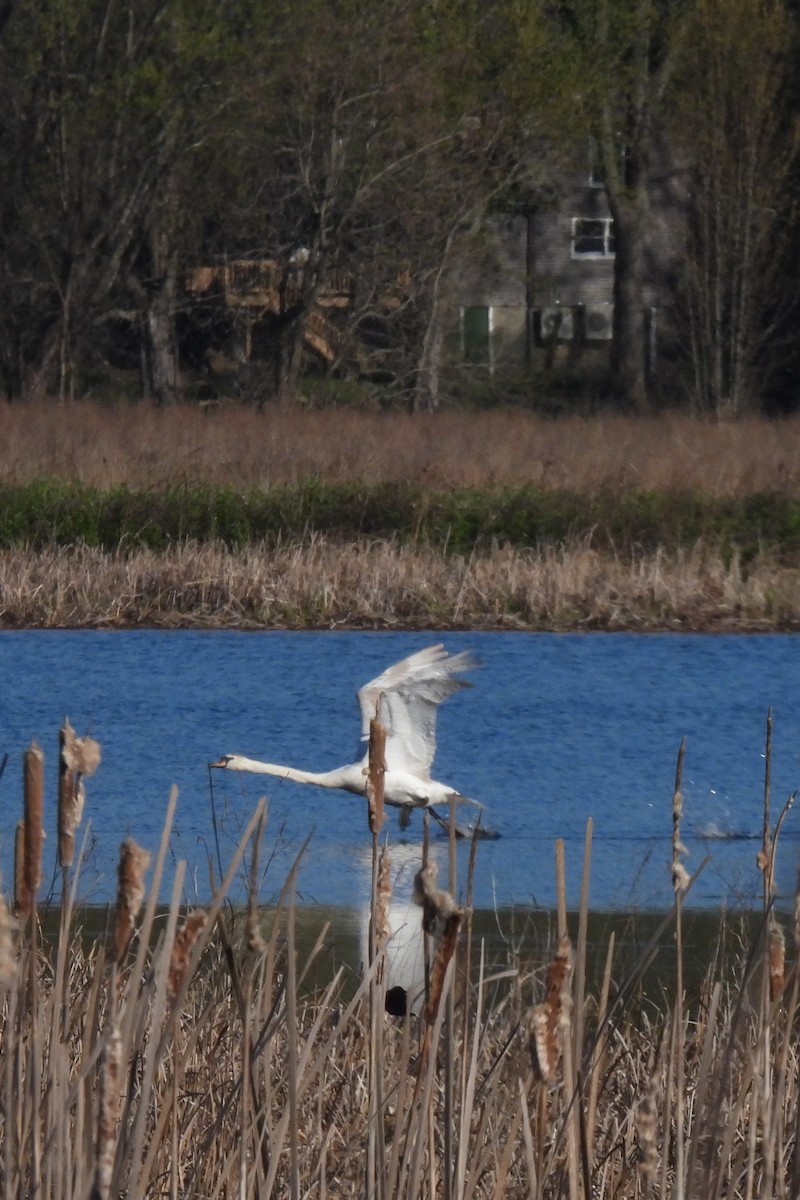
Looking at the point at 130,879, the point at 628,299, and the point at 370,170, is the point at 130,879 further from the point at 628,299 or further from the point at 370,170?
the point at 628,299

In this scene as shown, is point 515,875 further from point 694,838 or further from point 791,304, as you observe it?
point 791,304

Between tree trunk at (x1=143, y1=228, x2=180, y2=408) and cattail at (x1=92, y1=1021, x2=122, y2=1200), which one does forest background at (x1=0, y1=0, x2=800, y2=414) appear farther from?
cattail at (x1=92, y1=1021, x2=122, y2=1200)

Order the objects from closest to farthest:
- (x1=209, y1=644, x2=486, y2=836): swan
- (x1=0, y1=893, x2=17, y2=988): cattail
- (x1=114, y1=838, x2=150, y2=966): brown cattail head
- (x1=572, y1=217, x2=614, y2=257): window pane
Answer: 1. (x1=0, y1=893, x2=17, y2=988): cattail
2. (x1=114, y1=838, x2=150, y2=966): brown cattail head
3. (x1=209, y1=644, x2=486, y2=836): swan
4. (x1=572, y1=217, x2=614, y2=257): window pane

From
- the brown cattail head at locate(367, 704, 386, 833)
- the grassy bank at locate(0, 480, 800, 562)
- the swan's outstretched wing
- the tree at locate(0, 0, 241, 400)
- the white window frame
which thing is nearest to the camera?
the brown cattail head at locate(367, 704, 386, 833)

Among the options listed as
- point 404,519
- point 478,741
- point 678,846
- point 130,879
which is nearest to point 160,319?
point 404,519

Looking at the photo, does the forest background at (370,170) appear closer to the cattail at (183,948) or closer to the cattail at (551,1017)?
the cattail at (183,948)

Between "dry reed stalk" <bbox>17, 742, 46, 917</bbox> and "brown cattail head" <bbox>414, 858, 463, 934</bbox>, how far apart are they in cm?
34

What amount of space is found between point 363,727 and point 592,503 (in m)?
8.71

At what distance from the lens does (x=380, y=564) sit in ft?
45.4

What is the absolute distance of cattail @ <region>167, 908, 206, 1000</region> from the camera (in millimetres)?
1912

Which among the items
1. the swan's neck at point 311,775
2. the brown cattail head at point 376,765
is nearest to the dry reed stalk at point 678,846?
the brown cattail head at point 376,765

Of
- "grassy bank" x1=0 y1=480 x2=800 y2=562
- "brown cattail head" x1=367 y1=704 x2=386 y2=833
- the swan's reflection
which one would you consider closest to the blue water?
the swan's reflection

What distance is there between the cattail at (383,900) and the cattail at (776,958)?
16.8 inches

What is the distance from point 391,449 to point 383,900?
20.2 metres
